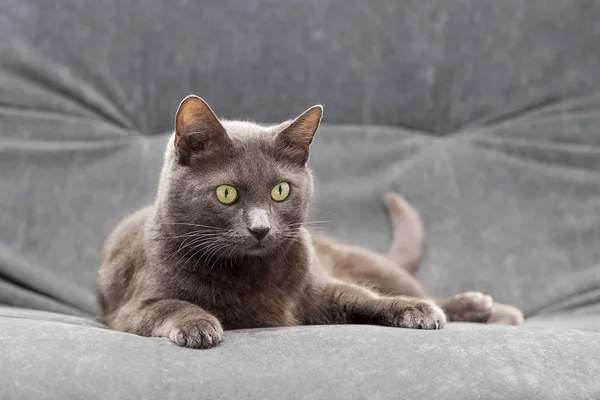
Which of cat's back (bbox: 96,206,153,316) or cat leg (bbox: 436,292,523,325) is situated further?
cat leg (bbox: 436,292,523,325)

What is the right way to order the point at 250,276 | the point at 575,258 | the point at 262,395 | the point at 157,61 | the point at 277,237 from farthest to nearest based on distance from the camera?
the point at 157,61
the point at 575,258
the point at 250,276
the point at 277,237
the point at 262,395

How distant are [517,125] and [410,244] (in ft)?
1.97

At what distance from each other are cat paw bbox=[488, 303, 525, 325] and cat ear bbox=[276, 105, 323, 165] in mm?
766

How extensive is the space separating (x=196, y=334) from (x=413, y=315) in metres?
0.50

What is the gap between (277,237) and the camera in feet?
4.86

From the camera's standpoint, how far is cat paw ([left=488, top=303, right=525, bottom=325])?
75.9 inches

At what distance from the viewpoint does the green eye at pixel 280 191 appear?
1526mm

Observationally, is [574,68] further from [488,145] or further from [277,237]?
[277,237]

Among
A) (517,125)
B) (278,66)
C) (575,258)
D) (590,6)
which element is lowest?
(575,258)

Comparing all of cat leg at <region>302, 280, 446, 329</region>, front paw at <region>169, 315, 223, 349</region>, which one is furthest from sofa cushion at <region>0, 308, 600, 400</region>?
cat leg at <region>302, 280, 446, 329</region>

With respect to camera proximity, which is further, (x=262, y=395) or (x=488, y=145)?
(x=488, y=145)

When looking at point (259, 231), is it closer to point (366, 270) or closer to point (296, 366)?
point (296, 366)

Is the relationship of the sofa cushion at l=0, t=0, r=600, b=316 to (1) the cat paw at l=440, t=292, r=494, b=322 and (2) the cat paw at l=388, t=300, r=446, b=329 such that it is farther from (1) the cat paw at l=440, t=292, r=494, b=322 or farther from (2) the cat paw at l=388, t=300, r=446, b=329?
(2) the cat paw at l=388, t=300, r=446, b=329

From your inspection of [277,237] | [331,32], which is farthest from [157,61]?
[277,237]
